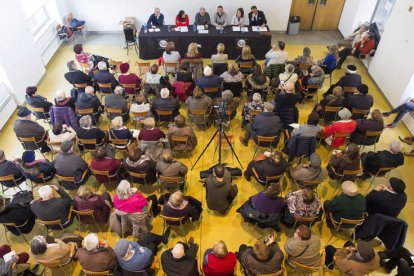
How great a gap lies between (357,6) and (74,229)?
10.2m

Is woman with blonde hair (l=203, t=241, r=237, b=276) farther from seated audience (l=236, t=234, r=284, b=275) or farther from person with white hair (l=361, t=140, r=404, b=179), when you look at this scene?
person with white hair (l=361, t=140, r=404, b=179)

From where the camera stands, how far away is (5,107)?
8.18m

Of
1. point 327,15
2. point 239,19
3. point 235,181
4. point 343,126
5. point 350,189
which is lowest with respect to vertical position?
point 235,181

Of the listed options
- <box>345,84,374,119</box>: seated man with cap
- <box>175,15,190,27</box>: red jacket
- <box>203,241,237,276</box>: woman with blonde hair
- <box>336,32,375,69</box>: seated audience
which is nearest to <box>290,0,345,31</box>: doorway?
Result: <box>336,32,375,69</box>: seated audience

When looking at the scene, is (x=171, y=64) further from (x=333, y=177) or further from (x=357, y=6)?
(x=357, y=6)

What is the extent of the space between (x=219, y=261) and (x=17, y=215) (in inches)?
125

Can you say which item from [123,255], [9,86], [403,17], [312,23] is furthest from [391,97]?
[9,86]

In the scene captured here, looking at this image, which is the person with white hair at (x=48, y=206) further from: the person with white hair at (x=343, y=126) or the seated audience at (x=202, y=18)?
the seated audience at (x=202, y=18)

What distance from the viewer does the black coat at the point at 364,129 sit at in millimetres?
6605

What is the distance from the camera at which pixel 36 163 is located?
5.95 m

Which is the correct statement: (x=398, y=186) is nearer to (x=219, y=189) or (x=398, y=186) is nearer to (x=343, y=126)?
(x=343, y=126)

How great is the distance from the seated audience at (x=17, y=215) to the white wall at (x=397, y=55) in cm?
833

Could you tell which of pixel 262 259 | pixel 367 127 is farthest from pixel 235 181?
pixel 367 127

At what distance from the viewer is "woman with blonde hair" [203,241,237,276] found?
4.39 meters
